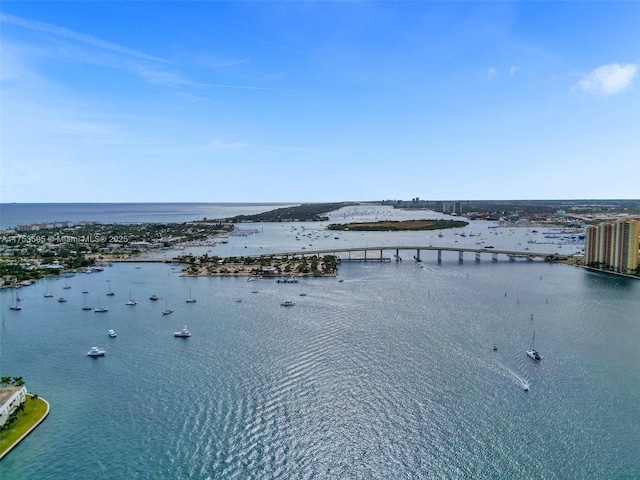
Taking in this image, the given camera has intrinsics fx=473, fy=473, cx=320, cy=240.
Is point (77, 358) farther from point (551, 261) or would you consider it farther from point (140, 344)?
point (551, 261)

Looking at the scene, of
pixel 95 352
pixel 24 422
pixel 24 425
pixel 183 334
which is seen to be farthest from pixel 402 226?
pixel 24 425

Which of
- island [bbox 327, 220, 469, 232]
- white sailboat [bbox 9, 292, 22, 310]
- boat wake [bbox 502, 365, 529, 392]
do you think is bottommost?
boat wake [bbox 502, 365, 529, 392]

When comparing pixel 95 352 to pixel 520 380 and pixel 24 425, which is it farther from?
pixel 520 380

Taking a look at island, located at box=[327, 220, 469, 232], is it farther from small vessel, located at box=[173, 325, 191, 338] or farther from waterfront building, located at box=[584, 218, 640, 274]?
small vessel, located at box=[173, 325, 191, 338]

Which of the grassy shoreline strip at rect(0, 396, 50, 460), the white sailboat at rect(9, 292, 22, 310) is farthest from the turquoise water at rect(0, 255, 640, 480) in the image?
the white sailboat at rect(9, 292, 22, 310)

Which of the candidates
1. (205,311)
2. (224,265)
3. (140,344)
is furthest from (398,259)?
(140,344)
